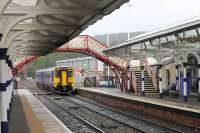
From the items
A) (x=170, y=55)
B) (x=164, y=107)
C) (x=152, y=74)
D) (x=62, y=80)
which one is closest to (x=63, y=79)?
(x=62, y=80)

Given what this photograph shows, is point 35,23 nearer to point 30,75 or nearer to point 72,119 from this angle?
point 72,119

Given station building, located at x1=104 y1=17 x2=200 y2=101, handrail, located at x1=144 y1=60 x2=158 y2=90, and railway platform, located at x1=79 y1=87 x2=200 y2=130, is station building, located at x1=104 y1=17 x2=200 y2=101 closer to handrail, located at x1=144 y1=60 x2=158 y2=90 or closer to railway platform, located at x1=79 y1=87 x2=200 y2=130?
handrail, located at x1=144 y1=60 x2=158 y2=90

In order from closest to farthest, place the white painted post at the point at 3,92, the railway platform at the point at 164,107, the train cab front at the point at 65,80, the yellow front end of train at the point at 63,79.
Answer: the white painted post at the point at 3,92 < the railway platform at the point at 164,107 < the yellow front end of train at the point at 63,79 < the train cab front at the point at 65,80

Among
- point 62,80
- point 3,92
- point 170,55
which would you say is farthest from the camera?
point 62,80

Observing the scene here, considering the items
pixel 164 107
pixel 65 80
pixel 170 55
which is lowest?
pixel 164 107

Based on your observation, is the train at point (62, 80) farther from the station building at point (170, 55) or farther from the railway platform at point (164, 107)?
the railway platform at point (164, 107)

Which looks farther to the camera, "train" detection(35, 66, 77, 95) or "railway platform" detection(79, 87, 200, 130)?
"train" detection(35, 66, 77, 95)

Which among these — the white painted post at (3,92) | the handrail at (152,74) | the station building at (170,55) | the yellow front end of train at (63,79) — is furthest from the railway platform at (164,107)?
the yellow front end of train at (63,79)

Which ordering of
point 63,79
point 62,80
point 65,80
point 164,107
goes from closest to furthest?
point 164,107 < point 62,80 < point 63,79 < point 65,80

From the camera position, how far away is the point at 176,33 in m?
20.3

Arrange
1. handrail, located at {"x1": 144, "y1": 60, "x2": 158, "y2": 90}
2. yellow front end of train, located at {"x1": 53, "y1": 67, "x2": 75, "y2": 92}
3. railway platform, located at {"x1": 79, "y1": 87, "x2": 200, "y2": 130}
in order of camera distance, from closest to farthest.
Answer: railway platform, located at {"x1": 79, "y1": 87, "x2": 200, "y2": 130}
handrail, located at {"x1": 144, "y1": 60, "x2": 158, "y2": 90}
yellow front end of train, located at {"x1": 53, "y1": 67, "x2": 75, "y2": 92}

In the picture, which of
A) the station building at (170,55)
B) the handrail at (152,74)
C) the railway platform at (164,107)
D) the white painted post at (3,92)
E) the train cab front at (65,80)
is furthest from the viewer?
the train cab front at (65,80)

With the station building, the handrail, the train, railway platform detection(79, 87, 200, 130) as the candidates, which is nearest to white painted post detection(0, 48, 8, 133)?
railway platform detection(79, 87, 200, 130)

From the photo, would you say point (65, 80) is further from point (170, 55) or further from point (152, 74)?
point (170, 55)
